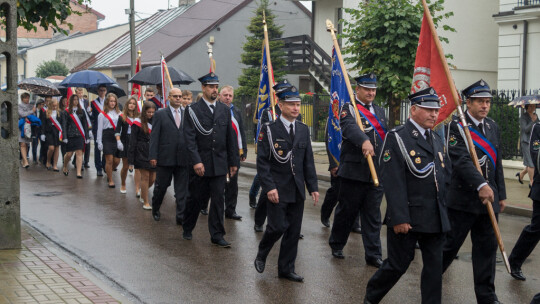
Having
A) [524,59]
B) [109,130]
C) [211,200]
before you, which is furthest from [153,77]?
[524,59]

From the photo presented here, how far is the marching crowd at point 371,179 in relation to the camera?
19.2ft


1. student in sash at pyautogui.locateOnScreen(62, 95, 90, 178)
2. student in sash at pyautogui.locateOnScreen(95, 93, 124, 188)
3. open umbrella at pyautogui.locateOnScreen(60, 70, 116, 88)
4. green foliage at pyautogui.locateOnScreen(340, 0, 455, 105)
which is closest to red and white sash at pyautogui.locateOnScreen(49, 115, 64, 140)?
student in sash at pyautogui.locateOnScreen(62, 95, 90, 178)

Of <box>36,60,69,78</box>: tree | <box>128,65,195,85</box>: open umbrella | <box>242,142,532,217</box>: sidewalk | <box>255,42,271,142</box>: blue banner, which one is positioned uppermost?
<box>36,60,69,78</box>: tree

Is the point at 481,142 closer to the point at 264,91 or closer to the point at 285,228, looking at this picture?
the point at 285,228

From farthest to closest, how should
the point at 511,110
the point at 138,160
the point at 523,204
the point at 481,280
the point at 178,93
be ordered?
the point at 511,110 → the point at 523,204 → the point at 138,160 → the point at 178,93 → the point at 481,280

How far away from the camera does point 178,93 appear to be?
10.8 m

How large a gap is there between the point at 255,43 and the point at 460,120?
28442mm

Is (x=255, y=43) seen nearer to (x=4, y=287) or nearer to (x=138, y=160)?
(x=138, y=160)

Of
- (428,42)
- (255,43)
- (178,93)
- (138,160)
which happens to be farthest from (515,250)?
(255,43)

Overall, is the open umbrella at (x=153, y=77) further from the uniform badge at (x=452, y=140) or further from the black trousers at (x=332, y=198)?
the uniform badge at (x=452, y=140)

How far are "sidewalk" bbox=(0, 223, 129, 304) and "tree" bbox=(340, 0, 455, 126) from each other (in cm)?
934

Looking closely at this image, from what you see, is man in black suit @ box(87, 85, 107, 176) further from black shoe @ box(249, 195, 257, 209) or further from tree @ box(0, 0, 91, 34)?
tree @ box(0, 0, 91, 34)

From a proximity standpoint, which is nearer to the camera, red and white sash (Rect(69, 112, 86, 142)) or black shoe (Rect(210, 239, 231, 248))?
→ black shoe (Rect(210, 239, 231, 248))

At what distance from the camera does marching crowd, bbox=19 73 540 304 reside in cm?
587
